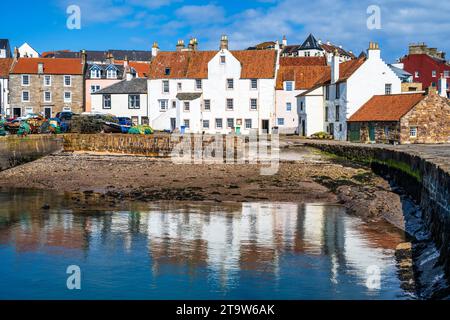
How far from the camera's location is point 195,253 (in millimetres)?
18641

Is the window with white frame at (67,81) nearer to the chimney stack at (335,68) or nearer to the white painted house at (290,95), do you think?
the white painted house at (290,95)

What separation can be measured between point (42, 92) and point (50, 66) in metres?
4.03

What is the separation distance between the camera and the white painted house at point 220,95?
231 feet

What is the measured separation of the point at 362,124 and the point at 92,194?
31307 mm

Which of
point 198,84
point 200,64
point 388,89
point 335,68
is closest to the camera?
point 388,89

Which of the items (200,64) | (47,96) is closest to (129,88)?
(200,64)

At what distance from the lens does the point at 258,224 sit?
77.4 ft

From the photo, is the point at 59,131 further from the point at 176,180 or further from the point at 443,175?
the point at 443,175

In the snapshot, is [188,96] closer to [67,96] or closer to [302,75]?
[302,75]

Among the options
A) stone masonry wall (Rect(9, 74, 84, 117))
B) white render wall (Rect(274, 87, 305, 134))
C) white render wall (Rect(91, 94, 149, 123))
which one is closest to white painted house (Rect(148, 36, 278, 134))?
white render wall (Rect(274, 87, 305, 134))

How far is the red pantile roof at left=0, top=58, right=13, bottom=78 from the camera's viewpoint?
83.3 meters

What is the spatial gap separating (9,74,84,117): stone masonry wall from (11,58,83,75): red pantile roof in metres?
0.68

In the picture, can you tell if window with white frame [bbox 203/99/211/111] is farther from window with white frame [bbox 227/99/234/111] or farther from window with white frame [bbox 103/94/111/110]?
window with white frame [bbox 103/94/111/110]
